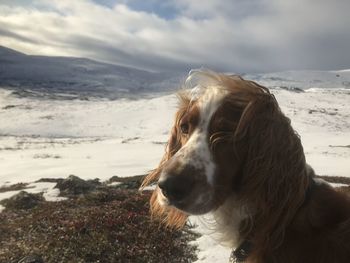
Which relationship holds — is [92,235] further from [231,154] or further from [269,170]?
[269,170]

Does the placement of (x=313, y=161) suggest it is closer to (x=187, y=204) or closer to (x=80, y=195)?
(x=80, y=195)

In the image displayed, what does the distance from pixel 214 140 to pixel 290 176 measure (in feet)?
2.38

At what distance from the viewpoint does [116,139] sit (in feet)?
206

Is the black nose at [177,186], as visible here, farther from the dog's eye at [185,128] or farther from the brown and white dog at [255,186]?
the dog's eye at [185,128]

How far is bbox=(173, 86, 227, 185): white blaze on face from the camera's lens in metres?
4.04

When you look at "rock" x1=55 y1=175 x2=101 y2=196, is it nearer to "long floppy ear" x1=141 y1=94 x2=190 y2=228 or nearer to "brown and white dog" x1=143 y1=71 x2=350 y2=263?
"long floppy ear" x1=141 y1=94 x2=190 y2=228

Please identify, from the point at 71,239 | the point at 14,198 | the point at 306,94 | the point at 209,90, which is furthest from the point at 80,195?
the point at 306,94

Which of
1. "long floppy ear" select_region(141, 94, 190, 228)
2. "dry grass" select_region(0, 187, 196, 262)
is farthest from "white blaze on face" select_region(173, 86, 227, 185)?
"dry grass" select_region(0, 187, 196, 262)

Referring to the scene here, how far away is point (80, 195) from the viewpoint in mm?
16828

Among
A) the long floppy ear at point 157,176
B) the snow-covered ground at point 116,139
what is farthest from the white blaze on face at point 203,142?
the snow-covered ground at point 116,139

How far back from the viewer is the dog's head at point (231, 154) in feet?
12.9

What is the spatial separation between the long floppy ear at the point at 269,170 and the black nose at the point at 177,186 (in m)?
0.57

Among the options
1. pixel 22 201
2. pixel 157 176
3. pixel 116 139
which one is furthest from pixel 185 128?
pixel 116 139

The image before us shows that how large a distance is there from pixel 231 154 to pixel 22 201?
13065 millimetres
